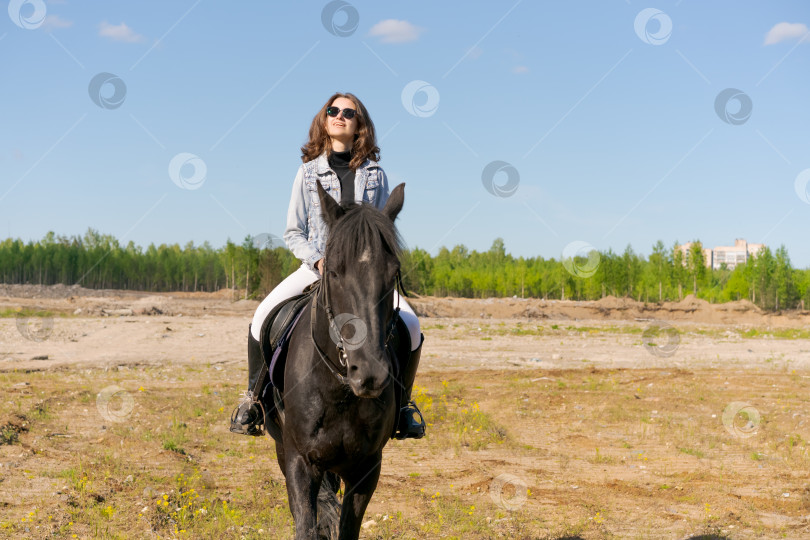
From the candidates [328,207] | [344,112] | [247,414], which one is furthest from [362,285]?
[247,414]

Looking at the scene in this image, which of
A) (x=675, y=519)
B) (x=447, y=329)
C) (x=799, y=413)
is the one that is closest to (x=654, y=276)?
(x=447, y=329)

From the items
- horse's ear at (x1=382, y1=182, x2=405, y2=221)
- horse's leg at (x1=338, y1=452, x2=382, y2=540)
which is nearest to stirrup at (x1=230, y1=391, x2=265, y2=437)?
horse's leg at (x1=338, y1=452, x2=382, y2=540)

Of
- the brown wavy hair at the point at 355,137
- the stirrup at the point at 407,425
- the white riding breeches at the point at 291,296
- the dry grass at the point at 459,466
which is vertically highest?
the brown wavy hair at the point at 355,137

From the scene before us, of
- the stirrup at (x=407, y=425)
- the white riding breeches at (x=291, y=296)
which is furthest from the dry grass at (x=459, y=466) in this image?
the white riding breeches at (x=291, y=296)

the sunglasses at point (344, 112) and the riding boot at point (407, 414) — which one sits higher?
the sunglasses at point (344, 112)

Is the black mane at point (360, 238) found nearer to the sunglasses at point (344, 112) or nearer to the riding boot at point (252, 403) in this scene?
the sunglasses at point (344, 112)

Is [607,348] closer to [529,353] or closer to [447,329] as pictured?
[529,353]

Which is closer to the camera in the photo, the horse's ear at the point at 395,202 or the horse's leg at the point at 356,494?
the horse's ear at the point at 395,202

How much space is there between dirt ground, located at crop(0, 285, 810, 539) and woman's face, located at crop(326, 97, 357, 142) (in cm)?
405

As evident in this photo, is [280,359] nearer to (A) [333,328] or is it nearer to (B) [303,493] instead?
(B) [303,493]

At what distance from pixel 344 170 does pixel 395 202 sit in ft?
4.00

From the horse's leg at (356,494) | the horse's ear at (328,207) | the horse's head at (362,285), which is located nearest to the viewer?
the horse's head at (362,285)

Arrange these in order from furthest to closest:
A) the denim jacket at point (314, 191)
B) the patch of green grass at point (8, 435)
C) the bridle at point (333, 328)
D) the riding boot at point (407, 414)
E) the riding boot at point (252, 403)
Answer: the patch of green grass at point (8, 435)
the riding boot at point (252, 403)
the riding boot at point (407, 414)
the denim jacket at point (314, 191)
the bridle at point (333, 328)

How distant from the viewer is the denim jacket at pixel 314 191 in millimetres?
5074
